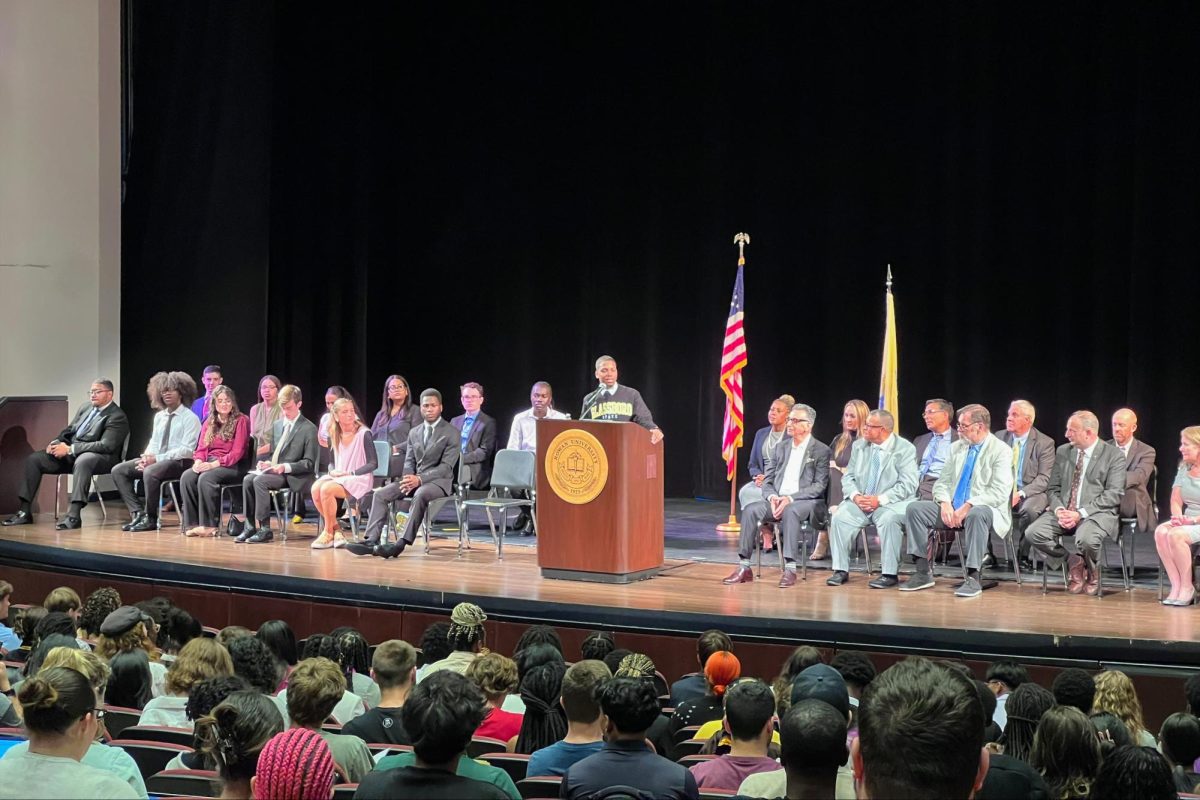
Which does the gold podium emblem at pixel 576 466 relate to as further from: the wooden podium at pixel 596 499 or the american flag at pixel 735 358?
the american flag at pixel 735 358

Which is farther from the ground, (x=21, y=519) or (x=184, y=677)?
(x=184, y=677)

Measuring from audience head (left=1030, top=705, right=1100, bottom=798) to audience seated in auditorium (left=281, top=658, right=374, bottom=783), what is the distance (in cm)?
166

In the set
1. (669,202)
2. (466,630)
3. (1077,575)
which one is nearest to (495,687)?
(466,630)

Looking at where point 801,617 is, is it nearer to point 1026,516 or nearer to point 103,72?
point 1026,516

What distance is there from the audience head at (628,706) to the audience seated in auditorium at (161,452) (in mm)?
7183

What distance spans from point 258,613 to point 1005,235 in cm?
627

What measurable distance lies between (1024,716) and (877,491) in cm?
388

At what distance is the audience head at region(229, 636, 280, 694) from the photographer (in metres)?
4.30

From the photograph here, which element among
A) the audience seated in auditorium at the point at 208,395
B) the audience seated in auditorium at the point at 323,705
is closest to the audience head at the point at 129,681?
the audience seated in auditorium at the point at 323,705

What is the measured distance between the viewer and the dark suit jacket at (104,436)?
958cm

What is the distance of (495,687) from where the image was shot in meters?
4.19

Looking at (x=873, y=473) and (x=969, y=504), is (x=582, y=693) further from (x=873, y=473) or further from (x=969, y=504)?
(x=873, y=473)

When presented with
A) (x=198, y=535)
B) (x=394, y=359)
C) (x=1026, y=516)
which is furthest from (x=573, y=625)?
(x=394, y=359)

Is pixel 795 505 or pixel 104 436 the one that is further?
pixel 104 436
